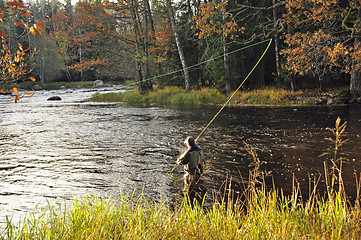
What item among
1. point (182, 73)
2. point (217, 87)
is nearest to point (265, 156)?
point (217, 87)

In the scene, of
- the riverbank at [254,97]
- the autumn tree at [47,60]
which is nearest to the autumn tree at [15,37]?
the riverbank at [254,97]

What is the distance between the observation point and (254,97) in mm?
23422

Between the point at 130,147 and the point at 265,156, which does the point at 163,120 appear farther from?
the point at 265,156

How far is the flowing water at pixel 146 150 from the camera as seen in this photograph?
7648 millimetres

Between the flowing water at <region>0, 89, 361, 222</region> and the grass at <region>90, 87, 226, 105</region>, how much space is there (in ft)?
19.4

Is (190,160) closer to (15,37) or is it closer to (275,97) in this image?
(15,37)

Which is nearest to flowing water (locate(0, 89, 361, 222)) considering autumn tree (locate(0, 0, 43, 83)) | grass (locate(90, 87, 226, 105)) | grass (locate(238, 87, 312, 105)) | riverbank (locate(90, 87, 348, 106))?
riverbank (locate(90, 87, 348, 106))

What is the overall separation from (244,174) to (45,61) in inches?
2386

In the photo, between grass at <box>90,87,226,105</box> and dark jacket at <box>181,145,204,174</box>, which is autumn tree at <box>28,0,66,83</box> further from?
dark jacket at <box>181,145,204,174</box>

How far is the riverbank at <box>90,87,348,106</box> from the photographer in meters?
21.4

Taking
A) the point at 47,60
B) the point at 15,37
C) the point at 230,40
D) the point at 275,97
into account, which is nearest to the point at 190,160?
the point at 15,37

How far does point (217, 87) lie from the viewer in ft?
85.6

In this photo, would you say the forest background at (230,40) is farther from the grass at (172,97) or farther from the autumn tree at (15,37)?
the autumn tree at (15,37)

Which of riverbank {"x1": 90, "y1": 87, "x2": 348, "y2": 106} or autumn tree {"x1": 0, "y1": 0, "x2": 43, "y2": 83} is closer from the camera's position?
autumn tree {"x1": 0, "y1": 0, "x2": 43, "y2": 83}
